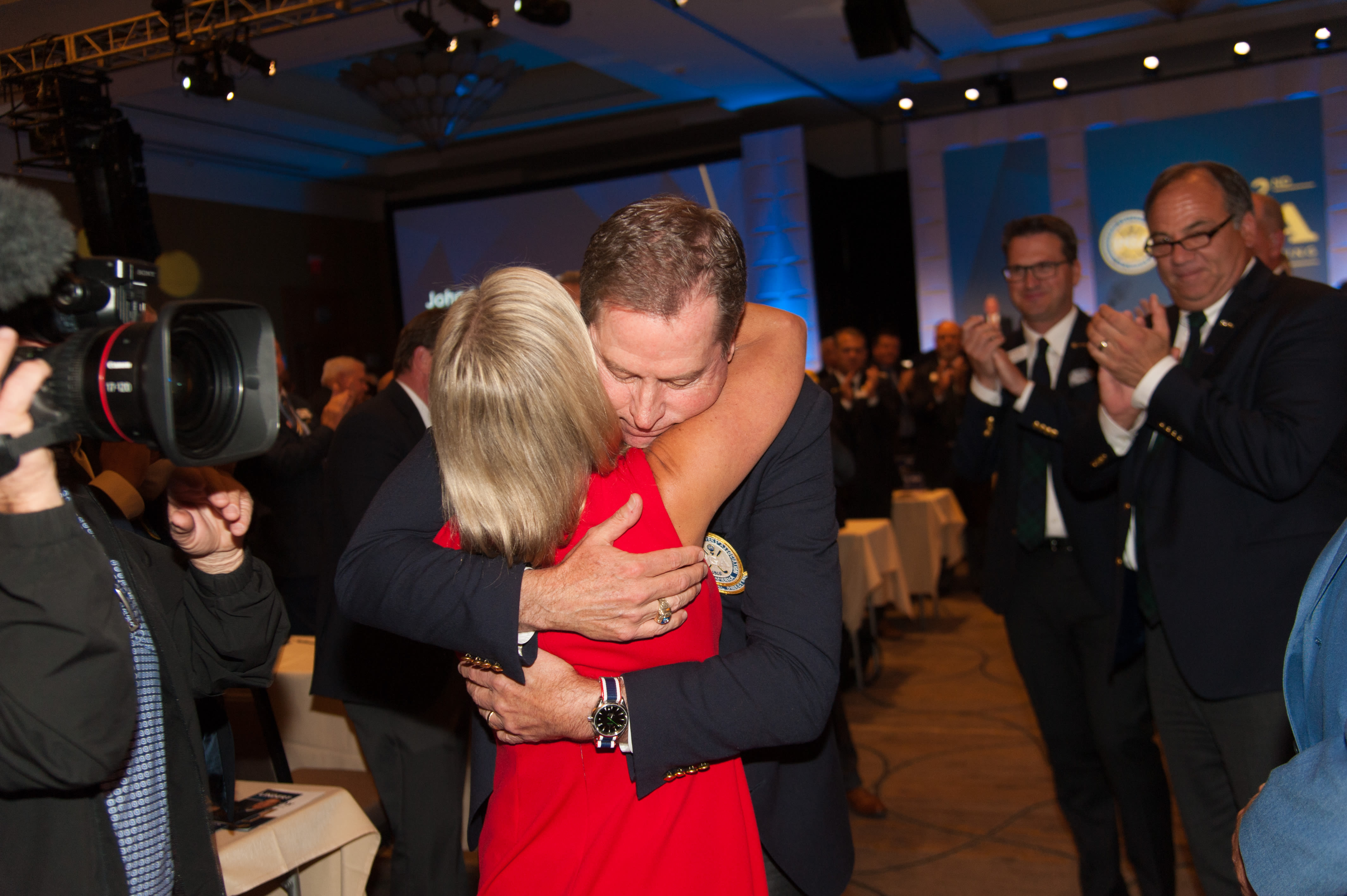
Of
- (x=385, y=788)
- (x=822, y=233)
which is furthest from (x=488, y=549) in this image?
(x=822, y=233)

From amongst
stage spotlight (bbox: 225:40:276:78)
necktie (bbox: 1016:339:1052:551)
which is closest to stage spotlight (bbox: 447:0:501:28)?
stage spotlight (bbox: 225:40:276:78)

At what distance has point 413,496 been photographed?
4.11 ft

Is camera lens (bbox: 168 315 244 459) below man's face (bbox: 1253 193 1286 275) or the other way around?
below

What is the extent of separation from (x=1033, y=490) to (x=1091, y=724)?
0.65 metres

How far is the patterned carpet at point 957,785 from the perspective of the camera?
9.83 ft

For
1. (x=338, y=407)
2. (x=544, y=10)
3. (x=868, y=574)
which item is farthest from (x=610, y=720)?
(x=544, y=10)

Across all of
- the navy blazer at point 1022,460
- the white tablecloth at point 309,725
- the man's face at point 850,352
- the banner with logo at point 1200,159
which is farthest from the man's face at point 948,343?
the white tablecloth at point 309,725

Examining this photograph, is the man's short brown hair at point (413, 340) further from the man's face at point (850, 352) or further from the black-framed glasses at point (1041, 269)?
the man's face at point (850, 352)

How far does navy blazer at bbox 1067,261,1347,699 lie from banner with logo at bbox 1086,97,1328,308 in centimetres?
680

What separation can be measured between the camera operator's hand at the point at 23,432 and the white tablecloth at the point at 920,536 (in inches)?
218

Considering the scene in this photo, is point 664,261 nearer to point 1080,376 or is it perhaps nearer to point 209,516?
point 209,516

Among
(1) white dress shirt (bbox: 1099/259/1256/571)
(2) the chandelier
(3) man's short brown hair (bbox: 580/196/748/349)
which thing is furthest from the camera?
(2) the chandelier

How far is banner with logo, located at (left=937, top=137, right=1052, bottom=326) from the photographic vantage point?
30.2ft

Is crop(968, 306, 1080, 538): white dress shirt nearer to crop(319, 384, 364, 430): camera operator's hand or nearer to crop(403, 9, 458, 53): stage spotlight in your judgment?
crop(319, 384, 364, 430): camera operator's hand
